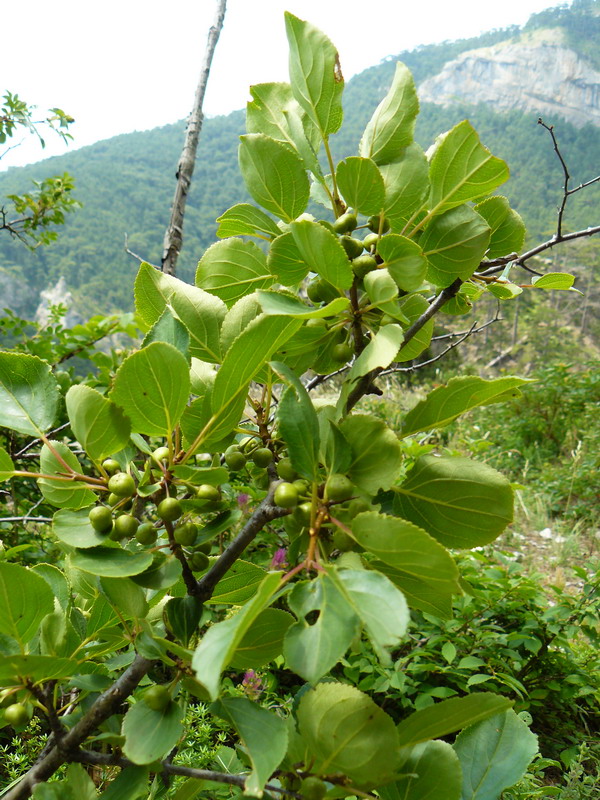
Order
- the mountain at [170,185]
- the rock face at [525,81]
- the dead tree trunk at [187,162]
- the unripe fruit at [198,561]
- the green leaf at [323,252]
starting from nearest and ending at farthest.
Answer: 1. the green leaf at [323,252]
2. the unripe fruit at [198,561]
3. the dead tree trunk at [187,162]
4. the mountain at [170,185]
5. the rock face at [525,81]

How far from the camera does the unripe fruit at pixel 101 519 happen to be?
1.38 ft

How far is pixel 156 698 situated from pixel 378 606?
225mm

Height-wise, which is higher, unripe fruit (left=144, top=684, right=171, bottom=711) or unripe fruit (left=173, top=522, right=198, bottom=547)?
unripe fruit (left=173, top=522, right=198, bottom=547)

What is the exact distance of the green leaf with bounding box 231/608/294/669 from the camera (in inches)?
17.8

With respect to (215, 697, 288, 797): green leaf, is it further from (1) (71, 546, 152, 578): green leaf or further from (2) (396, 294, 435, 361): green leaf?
(2) (396, 294, 435, 361): green leaf

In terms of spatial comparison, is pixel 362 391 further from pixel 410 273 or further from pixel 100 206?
pixel 100 206

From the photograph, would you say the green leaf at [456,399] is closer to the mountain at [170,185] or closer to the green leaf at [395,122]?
the green leaf at [395,122]

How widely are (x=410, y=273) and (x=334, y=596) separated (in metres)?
0.27

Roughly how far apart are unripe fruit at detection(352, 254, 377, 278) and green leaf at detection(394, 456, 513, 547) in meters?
0.17

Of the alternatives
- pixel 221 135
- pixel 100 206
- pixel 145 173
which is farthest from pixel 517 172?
pixel 100 206

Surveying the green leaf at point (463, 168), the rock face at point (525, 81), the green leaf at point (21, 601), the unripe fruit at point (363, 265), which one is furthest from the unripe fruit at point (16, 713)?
the rock face at point (525, 81)

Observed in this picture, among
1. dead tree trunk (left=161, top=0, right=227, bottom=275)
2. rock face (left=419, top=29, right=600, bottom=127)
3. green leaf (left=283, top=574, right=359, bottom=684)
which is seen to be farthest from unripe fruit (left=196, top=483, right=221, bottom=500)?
rock face (left=419, top=29, right=600, bottom=127)

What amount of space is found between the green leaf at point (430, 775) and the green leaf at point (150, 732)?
0.20 m

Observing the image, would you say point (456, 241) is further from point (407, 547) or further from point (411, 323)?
point (407, 547)
